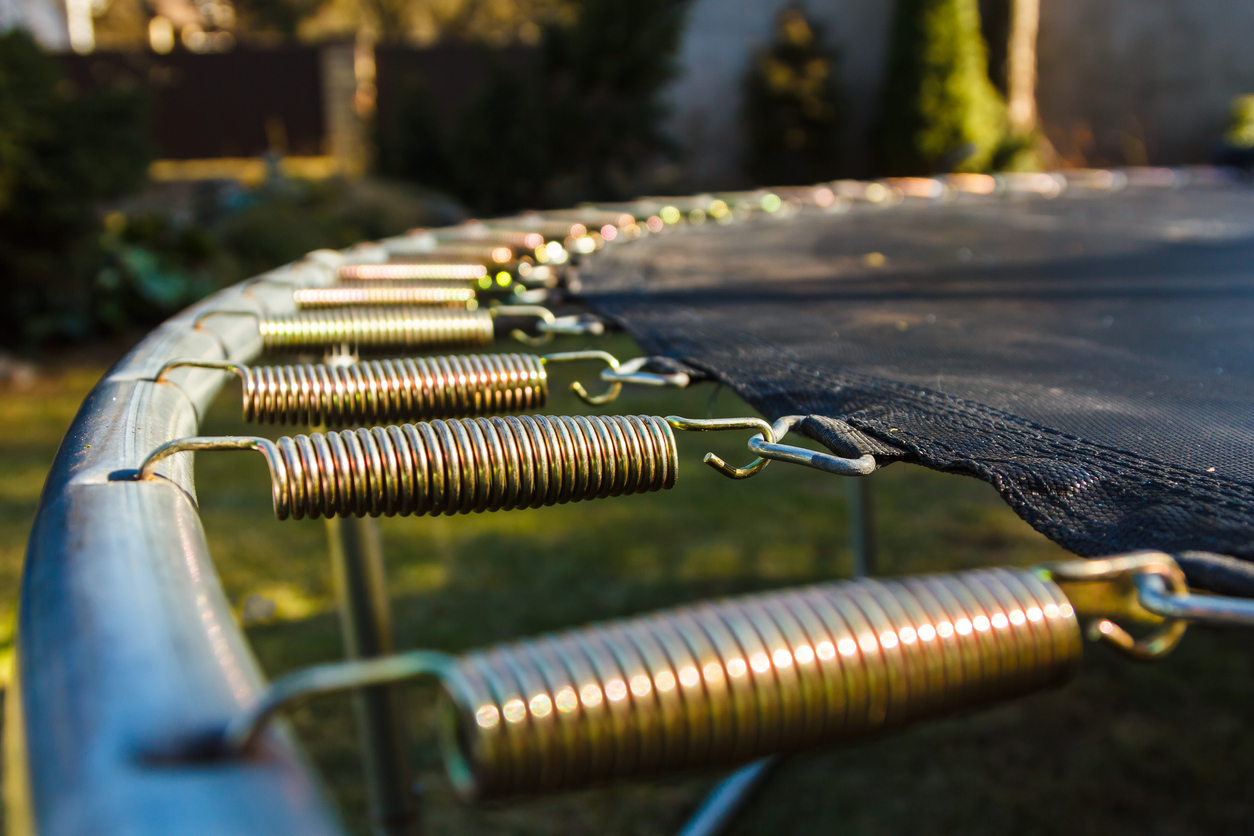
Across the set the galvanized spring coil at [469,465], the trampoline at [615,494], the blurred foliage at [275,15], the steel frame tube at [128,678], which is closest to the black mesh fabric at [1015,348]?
the trampoline at [615,494]

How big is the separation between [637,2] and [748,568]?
551 cm

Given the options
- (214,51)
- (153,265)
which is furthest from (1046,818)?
(214,51)

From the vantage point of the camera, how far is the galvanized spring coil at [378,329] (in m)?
0.93

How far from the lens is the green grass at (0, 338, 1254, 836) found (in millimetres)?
1752

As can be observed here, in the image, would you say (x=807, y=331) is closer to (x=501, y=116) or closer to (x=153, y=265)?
(x=153, y=265)

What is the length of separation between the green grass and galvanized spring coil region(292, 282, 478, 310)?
34cm

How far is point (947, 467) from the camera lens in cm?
59

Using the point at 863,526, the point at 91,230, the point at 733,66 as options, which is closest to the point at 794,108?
the point at 733,66

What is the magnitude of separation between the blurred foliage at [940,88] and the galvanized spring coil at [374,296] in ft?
22.3

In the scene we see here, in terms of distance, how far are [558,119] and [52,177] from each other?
373 centimetres

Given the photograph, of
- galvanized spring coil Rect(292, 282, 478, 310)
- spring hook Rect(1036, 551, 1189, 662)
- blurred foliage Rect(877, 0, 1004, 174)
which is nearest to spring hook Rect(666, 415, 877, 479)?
spring hook Rect(1036, 551, 1189, 662)

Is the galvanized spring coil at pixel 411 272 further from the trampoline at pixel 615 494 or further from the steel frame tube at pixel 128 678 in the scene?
the steel frame tube at pixel 128 678

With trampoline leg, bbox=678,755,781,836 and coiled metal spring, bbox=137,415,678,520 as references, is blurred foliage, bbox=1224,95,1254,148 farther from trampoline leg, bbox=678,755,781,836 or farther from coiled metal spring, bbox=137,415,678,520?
coiled metal spring, bbox=137,415,678,520

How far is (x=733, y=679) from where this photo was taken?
1.12 ft
